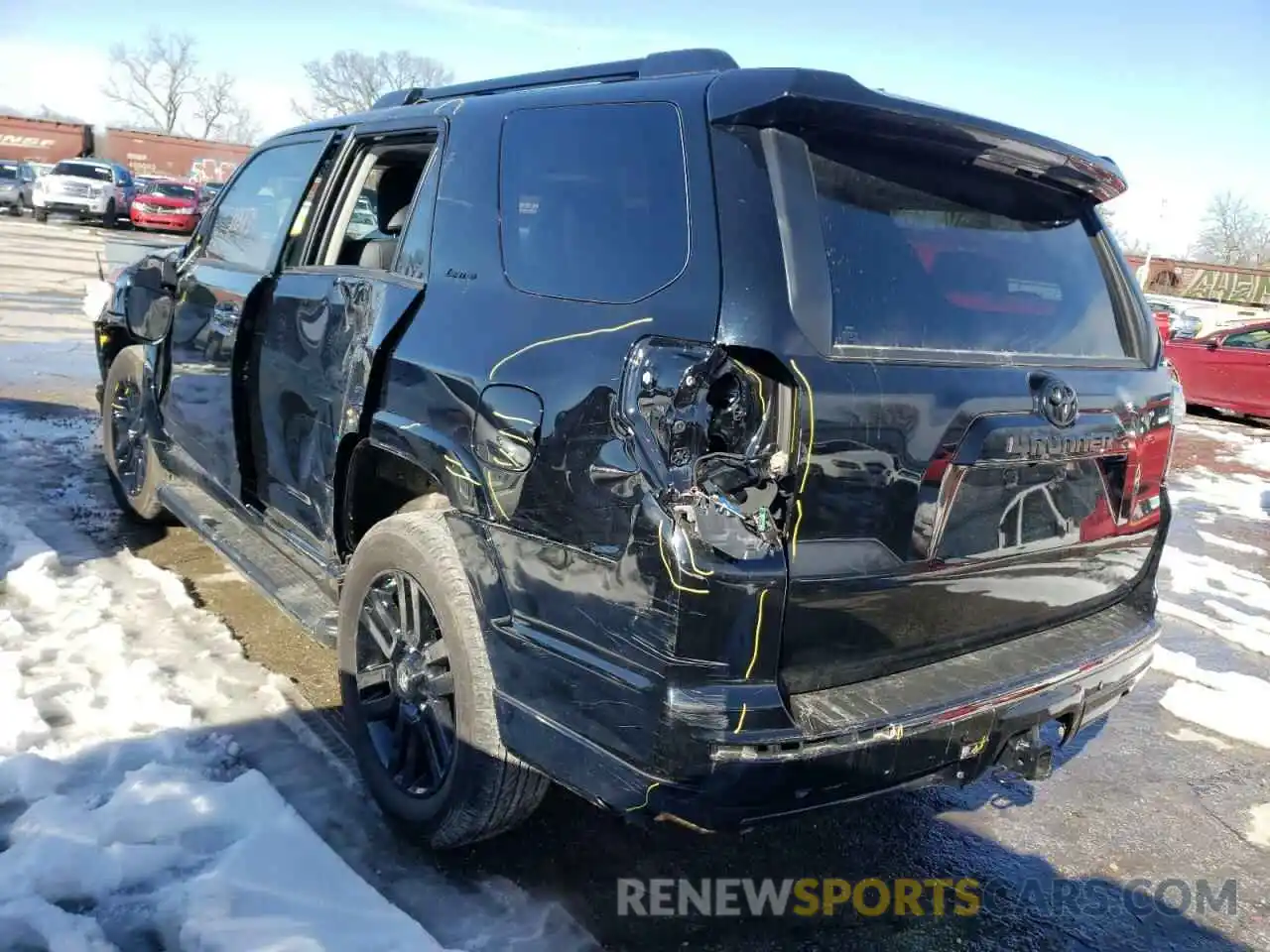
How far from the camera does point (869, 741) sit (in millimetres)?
2080

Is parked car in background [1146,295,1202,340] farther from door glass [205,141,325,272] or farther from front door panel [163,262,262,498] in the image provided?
front door panel [163,262,262,498]

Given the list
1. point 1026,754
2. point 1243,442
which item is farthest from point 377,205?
point 1243,442

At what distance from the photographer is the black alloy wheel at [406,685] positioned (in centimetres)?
272

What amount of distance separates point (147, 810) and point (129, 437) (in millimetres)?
2968

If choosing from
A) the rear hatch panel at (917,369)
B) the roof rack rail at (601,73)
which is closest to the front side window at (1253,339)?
the rear hatch panel at (917,369)

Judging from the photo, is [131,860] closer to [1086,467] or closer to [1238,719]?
[1086,467]

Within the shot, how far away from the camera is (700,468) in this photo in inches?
77.6

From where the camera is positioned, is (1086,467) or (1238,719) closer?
(1086,467)

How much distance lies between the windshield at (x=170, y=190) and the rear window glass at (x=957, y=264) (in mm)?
31169

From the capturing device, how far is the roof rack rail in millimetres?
2455

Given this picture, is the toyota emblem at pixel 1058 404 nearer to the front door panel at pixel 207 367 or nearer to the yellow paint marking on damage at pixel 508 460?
the yellow paint marking on damage at pixel 508 460

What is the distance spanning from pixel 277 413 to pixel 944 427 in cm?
238

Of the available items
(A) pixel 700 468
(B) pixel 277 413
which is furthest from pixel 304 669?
(A) pixel 700 468

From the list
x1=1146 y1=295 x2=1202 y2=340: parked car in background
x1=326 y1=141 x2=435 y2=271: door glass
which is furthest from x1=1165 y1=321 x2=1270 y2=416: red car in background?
x1=326 y1=141 x2=435 y2=271: door glass
